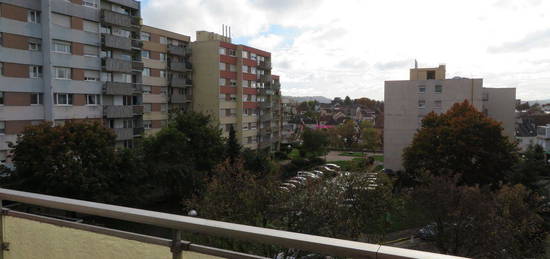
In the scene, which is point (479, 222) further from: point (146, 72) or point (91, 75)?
point (146, 72)

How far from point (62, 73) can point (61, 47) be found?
5.05ft

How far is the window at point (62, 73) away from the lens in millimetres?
24406

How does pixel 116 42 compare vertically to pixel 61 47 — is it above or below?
above

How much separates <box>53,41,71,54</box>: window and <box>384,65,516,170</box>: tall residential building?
26.5 meters

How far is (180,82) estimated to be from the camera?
36031 mm

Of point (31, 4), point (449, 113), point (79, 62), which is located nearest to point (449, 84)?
point (449, 113)

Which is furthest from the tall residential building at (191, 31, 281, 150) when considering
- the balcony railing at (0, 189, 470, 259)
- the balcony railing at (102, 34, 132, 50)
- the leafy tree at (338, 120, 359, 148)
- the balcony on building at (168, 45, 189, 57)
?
the balcony railing at (0, 189, 470, 259)

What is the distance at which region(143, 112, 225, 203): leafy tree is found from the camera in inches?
904

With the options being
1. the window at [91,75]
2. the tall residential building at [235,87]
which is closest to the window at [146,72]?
the tall residential building at [235,87]

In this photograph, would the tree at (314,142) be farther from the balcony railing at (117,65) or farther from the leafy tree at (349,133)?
the balcony railing at (117,65)

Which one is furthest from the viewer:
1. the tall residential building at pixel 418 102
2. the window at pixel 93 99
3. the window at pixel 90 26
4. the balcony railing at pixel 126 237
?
the tall residential building at pixel 418 102

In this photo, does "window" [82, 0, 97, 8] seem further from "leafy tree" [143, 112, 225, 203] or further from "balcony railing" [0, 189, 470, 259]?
"balcony railing" [0, 189, 470, 259]

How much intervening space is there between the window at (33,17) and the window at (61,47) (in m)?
1.50

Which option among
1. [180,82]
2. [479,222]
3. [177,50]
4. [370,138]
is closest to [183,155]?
[180,82]
